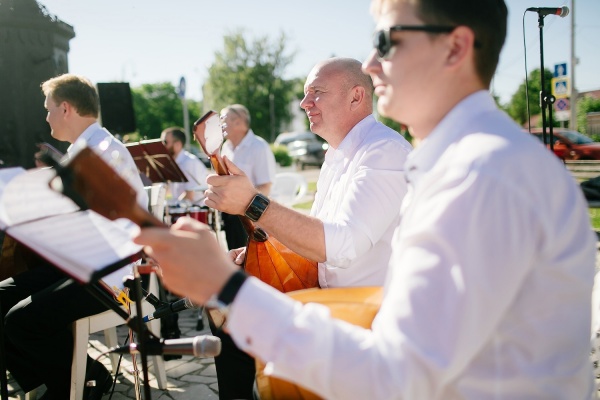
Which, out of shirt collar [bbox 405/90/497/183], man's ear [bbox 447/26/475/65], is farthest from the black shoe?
man's ear [bbox 447/26/475/65]

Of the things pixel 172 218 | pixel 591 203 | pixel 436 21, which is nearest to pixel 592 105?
pixel 591 203

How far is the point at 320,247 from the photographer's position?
220cm

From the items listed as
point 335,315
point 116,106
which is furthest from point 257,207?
point 116,106

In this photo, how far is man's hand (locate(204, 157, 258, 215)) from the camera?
2.24m

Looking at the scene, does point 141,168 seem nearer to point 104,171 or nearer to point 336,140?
point 336,140

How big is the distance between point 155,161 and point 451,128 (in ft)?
16.5

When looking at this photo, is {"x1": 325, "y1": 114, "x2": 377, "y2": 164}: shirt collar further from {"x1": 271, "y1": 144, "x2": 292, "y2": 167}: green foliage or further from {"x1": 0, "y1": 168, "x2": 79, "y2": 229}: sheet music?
{"x1": 271, "y1": 144, "x2": 292, "y2": 167}: green foliage

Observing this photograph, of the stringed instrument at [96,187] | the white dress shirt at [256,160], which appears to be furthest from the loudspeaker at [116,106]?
the stringed instrument at [96,187]

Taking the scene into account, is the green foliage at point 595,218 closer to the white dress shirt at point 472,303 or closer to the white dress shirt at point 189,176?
the white dress shirt at point 189,176

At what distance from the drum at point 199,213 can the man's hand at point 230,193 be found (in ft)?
11.7

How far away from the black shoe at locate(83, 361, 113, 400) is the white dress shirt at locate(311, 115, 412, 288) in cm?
164

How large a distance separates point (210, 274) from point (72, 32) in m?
5.72

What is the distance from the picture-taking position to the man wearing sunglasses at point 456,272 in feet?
3.10

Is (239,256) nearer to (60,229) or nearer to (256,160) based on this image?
(60,229)
